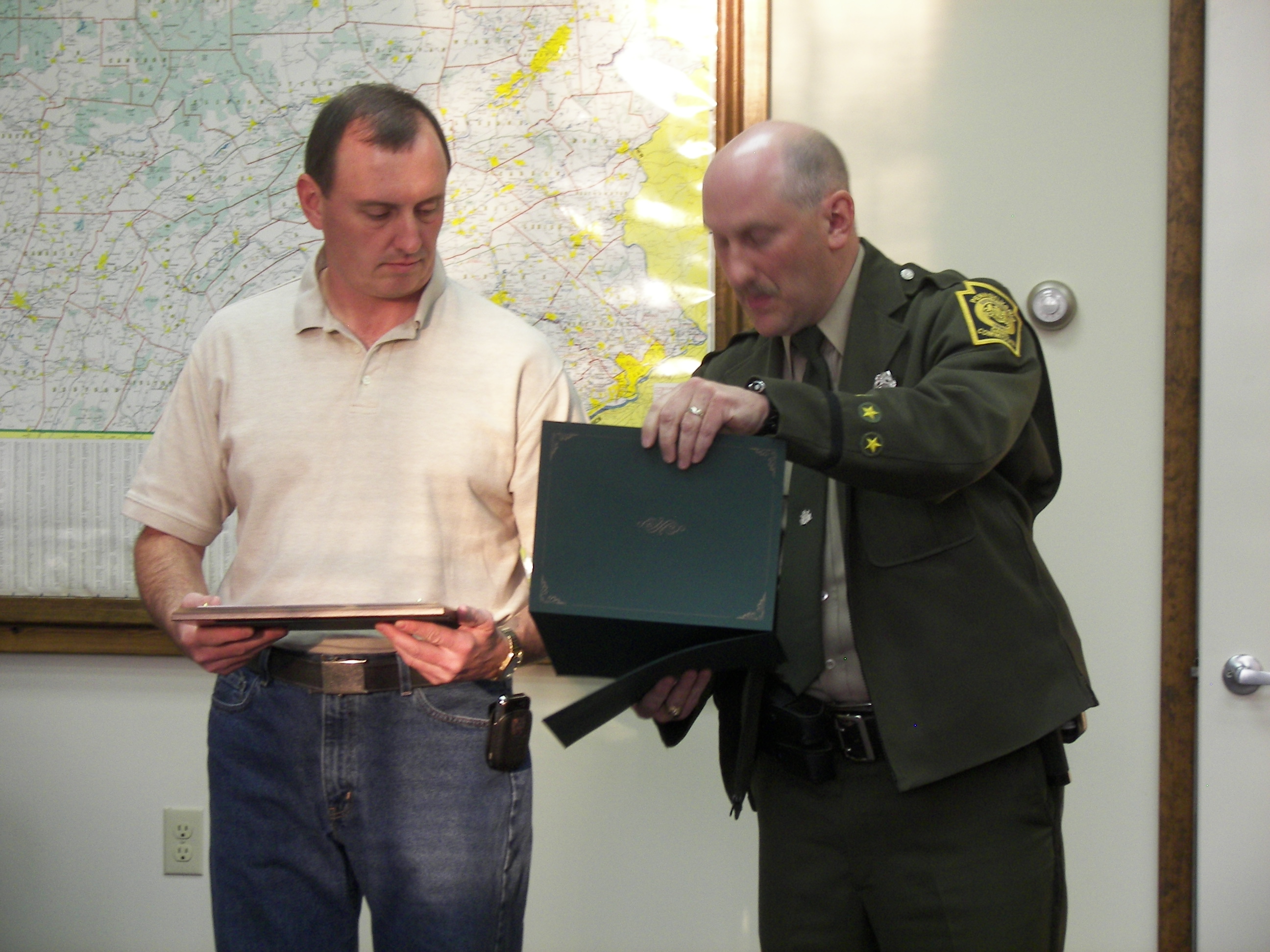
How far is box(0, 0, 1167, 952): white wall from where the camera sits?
1967mm

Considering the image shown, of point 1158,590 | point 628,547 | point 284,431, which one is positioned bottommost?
point 1158,590

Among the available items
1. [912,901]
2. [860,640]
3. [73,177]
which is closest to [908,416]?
[860,640]

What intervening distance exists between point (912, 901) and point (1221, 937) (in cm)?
111

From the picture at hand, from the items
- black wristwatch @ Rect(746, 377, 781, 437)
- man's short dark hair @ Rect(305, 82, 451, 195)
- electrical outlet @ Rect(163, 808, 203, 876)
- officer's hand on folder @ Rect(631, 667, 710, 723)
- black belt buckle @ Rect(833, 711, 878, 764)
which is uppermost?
man's short dark hair @ Rect(305, 82, 451, 195)

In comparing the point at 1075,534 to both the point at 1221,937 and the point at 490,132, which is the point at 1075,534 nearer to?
the point at 1221,937

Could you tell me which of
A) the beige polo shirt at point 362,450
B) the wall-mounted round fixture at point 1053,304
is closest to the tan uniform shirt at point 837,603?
the beige polo shirt at point 362,450

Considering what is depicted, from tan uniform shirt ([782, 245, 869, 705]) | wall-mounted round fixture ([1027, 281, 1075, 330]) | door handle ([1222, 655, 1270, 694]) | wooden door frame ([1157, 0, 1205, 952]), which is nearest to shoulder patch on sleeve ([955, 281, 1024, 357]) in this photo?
tan uniform shirt ([782, 245, 869, 705])

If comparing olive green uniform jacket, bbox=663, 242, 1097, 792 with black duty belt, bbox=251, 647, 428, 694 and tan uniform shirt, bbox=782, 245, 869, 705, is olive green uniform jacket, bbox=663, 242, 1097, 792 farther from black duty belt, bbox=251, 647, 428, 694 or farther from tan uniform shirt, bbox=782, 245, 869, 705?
black duty belt, bbox=251, 647, 428, 694

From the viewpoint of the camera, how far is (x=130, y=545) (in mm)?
2146

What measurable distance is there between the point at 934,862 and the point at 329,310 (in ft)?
3.31

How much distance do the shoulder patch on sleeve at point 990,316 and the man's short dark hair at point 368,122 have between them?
26.5 inches

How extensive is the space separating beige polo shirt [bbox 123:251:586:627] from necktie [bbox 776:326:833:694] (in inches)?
12.4

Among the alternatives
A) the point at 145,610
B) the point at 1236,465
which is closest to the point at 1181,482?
the point at 1236,465

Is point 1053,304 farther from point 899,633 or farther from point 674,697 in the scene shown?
point 674,697
